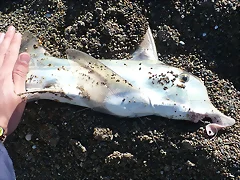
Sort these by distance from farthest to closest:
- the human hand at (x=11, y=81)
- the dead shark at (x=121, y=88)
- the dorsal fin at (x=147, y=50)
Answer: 1. the dorsal fin at (x=147, y=50)
2. the dead shark at (x=121, y=88)
3. the human hand at (x=11, y=81)

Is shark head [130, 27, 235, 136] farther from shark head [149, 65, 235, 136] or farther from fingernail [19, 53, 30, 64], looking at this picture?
fingernail [19, 53, 30, 64]

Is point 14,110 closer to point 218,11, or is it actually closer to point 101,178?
point 101,178

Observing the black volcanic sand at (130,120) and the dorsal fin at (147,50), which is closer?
the black volcanic sand at (130,120)

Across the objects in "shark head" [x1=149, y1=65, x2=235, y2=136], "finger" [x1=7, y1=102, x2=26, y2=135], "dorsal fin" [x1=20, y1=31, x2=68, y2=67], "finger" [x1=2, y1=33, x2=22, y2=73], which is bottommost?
"finger" [x1=7, y1=102, x2=26, y2=135]

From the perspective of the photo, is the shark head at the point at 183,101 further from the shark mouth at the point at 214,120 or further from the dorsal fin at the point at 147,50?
the dorsal fin at the point at 147,50

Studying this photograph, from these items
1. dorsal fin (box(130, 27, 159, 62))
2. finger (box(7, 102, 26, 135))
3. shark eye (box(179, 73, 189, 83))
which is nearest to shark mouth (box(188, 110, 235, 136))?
shark eye (box(179, 73, 189, 83))

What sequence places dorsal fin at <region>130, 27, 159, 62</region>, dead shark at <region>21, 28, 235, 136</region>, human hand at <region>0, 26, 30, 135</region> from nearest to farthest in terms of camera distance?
human hand at <region>0, 26, 30, 135</region>
dead shark at <region>21, 28, 235, 136</region>
dorsal fin at <region>130, 27, 159, 62</region>

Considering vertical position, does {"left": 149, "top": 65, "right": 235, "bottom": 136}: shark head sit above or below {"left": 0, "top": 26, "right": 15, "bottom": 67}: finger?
below

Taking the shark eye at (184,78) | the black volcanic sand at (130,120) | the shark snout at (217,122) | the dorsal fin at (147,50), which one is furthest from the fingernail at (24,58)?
the shark snout at (217,122)

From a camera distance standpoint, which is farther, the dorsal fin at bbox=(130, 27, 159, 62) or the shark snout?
the dorsal fin at bbox=(130, 27, 159, 62)

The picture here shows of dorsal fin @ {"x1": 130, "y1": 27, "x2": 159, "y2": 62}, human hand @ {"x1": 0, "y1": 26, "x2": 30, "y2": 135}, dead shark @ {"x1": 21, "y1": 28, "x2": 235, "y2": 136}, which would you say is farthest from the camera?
dorsal fin @ {"x1": 130, "y1": 27, "x2": 159, "y2": 62}
